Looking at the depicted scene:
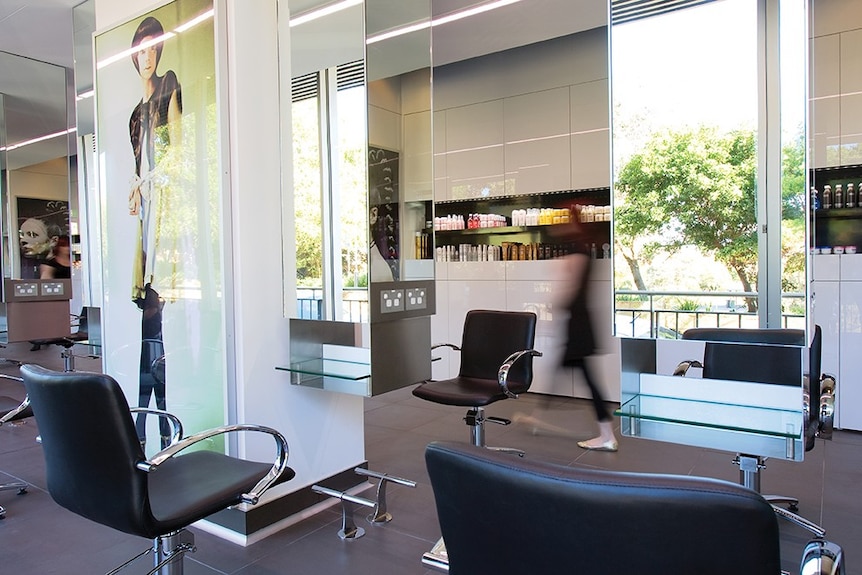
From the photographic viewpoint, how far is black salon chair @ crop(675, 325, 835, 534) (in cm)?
229

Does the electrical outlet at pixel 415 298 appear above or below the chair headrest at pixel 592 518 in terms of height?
above

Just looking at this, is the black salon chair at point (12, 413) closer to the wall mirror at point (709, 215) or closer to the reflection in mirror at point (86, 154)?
the reflection in mirror at point (86, 154)

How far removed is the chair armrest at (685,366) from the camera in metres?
2.54

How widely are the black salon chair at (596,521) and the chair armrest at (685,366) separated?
154 centimetres

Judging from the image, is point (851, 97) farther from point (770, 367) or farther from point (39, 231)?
point (39, 231)

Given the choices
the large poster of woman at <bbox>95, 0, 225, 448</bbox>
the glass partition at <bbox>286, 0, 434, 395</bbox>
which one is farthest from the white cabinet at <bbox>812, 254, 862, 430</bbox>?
the large poster of woman at <bbox>95, 0, 225, 448</bbox>

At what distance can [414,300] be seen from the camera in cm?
276

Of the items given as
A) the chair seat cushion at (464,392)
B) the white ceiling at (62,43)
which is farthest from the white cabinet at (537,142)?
the chair seat cushion at (464,392)

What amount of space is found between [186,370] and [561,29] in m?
4.17

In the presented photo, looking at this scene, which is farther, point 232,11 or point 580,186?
point 580,186

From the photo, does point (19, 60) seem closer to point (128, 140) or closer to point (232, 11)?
point (128, 140)

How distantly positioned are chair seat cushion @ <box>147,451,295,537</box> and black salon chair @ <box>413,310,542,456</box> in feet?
4.33

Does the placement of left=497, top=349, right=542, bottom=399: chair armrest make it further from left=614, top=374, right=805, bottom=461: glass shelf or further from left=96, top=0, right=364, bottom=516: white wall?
left=96, top=0, right=364, bottom=516: white wall

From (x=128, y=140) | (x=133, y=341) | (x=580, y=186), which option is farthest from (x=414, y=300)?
(x=580, y=186)
